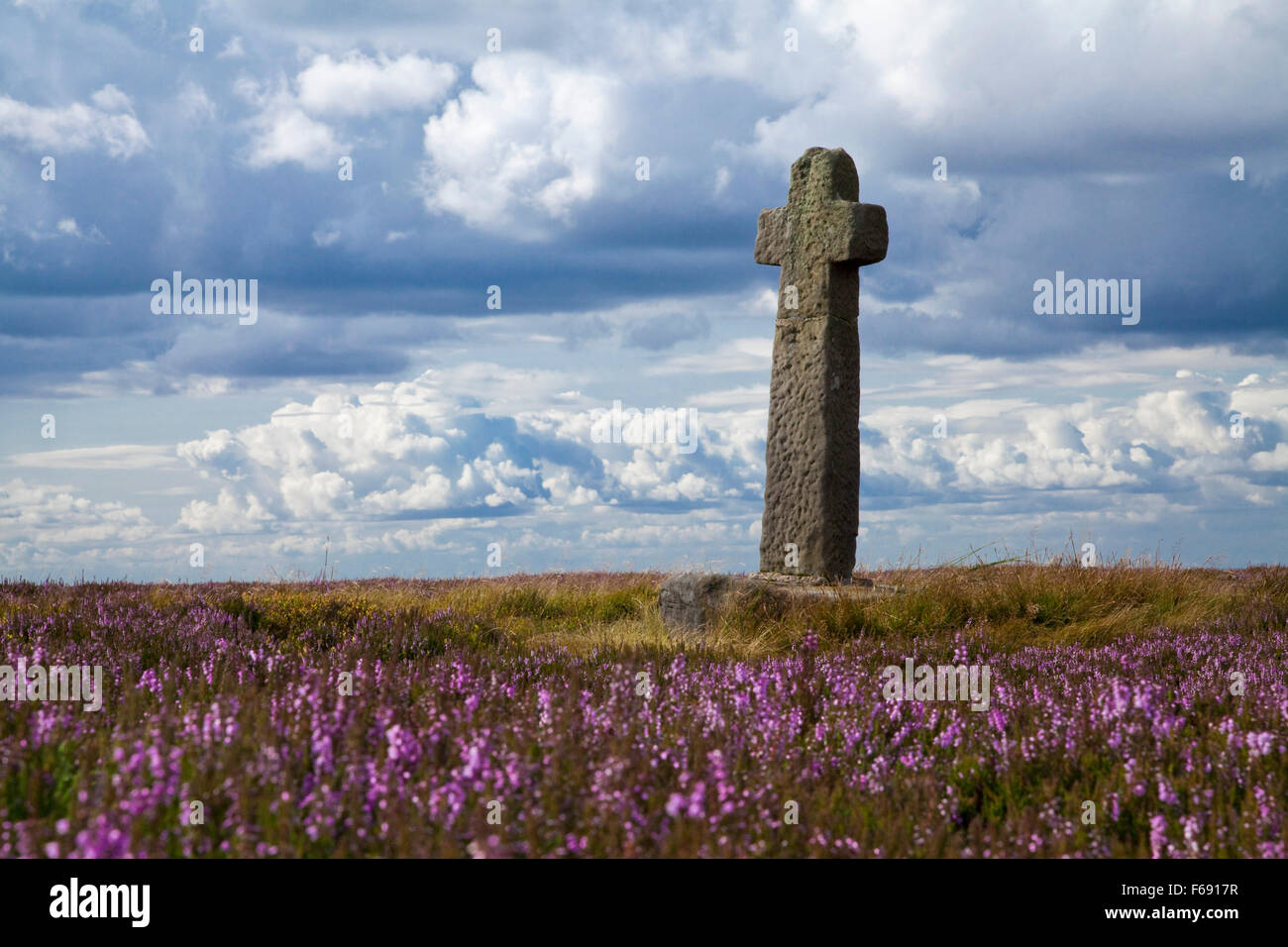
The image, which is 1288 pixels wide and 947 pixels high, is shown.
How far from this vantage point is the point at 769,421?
9758 millimetres

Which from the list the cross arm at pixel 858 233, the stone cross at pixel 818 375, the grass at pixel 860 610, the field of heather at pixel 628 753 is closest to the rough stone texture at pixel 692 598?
the grass at pixel 860 610

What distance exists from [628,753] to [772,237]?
8061 mm

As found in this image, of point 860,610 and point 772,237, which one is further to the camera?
point 772,237

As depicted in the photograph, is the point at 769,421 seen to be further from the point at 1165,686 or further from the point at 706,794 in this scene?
the point at 706,794

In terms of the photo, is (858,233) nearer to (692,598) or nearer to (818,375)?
(818,375)

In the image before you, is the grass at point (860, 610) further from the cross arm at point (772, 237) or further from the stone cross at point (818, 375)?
the cross arm at point (772, 237)

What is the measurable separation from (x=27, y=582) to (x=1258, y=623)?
40.8ft

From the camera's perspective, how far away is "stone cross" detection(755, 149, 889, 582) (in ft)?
30.2

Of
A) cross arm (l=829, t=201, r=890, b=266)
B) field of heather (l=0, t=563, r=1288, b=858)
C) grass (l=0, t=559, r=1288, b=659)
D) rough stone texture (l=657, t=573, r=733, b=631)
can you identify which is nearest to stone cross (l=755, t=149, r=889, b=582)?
cross arm (l=829, t=201, r=890, b=266)

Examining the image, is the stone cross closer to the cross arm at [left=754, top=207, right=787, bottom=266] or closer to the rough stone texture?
the cross arm at [left=754, top=207, right=787, bottom=266]

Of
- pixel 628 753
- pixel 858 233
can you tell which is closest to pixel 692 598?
pixel 858 233

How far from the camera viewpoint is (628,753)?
2.73m

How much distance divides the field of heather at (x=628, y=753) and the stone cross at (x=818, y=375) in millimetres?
2883
